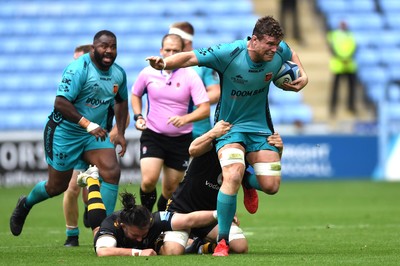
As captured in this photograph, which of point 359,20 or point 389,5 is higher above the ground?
point 389,5

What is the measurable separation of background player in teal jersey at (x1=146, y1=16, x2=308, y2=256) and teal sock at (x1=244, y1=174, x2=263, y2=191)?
3.1 inches

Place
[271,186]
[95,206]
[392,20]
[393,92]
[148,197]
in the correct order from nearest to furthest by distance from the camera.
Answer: [271,186]
[95,206]
[148,197]
[393,92]
[392,20]

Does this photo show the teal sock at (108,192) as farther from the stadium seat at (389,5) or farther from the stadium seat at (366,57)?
the stadium seat at (389,5)

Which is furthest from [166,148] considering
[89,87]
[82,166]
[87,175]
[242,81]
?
[242,81]

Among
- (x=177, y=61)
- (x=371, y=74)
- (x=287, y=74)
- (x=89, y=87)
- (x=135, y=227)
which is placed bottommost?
(x=135, y=227)

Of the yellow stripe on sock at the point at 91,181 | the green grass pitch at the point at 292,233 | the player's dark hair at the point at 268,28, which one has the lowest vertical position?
the green grass pitch at the point at 292,233

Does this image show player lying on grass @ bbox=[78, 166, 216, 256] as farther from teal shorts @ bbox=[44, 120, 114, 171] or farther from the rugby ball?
the rugby ball

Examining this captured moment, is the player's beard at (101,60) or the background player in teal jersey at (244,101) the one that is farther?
the player's beard at (101,60)

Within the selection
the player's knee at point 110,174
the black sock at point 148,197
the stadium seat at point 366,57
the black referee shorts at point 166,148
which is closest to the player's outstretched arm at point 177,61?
the player's knee at point 110,174

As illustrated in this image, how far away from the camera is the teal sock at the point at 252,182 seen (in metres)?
9.45

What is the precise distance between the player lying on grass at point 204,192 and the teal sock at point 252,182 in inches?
1.1

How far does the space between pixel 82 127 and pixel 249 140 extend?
176 cm

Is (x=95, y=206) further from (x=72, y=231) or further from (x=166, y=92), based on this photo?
(x=166, y=92)

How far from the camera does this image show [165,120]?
11.8 meters
